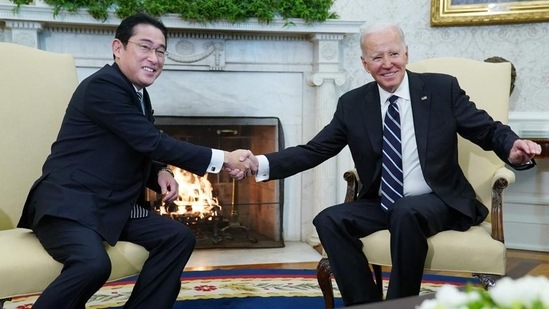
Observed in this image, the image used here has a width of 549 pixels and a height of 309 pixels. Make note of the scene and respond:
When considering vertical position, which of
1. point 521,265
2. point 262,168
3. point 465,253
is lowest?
point 521,265

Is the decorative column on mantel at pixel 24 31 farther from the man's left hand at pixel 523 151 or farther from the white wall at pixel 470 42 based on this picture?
the man's left hand at pixel 523 151

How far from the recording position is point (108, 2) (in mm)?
3635

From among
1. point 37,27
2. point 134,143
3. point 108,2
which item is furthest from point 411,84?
point 37,27

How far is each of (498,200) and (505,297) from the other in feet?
5.38

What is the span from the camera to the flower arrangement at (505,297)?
75 cm

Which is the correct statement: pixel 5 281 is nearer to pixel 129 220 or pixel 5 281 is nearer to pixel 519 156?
pixel 129 220

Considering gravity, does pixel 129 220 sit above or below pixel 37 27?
below

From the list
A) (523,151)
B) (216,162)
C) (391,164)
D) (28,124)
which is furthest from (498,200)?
(28,124)

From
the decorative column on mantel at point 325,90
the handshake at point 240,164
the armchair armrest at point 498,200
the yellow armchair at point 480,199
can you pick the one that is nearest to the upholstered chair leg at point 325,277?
the yellow armchair at point 480,199

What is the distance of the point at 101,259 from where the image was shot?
190cm

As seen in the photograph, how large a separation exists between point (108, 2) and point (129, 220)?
1.85 m

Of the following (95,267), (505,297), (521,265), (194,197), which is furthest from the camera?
(194,197)

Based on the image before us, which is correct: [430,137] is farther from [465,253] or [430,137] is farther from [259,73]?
[259,73]

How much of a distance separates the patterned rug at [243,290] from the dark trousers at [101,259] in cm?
66
